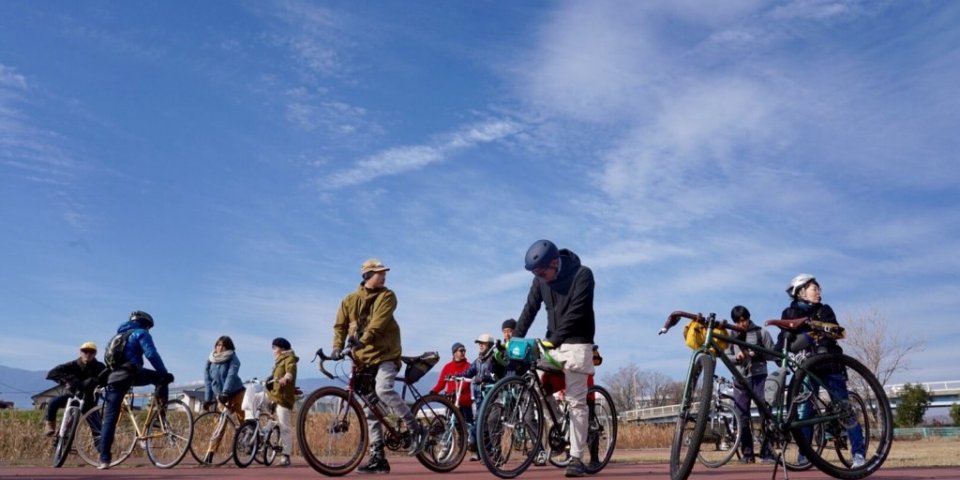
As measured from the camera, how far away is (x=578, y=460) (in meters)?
7.57

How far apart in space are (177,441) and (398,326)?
15.4 ft

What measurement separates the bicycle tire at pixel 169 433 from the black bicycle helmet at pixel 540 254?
19.9 ft

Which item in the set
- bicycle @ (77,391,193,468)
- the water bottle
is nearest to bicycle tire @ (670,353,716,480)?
the water bottle

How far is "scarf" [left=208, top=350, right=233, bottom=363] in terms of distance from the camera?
43.9ft

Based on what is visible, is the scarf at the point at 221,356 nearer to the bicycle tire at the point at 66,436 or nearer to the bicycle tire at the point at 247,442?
the bicycle tire at the point at 247,442

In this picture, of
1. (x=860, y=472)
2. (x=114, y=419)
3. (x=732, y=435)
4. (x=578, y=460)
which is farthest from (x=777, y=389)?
(x=114, y=419)

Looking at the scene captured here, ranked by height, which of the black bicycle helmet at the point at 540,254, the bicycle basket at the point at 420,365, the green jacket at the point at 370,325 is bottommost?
the bicycle basket at the point at 420,365

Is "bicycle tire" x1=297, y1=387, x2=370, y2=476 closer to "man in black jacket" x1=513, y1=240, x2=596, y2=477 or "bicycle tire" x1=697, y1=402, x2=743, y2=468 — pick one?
"man in black jacket" x1=513, y1=240, x2=596, y2=477

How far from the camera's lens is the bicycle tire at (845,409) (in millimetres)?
6039

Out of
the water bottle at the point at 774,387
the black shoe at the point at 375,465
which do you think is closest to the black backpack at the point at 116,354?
the black shoe at the point at 375,465

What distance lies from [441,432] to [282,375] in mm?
4558

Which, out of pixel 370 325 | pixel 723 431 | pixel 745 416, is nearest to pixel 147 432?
pixel 370 325

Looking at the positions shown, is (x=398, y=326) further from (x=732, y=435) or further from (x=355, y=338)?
(x=732, y=435)

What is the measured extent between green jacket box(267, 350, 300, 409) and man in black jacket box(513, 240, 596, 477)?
5781 millimetres
